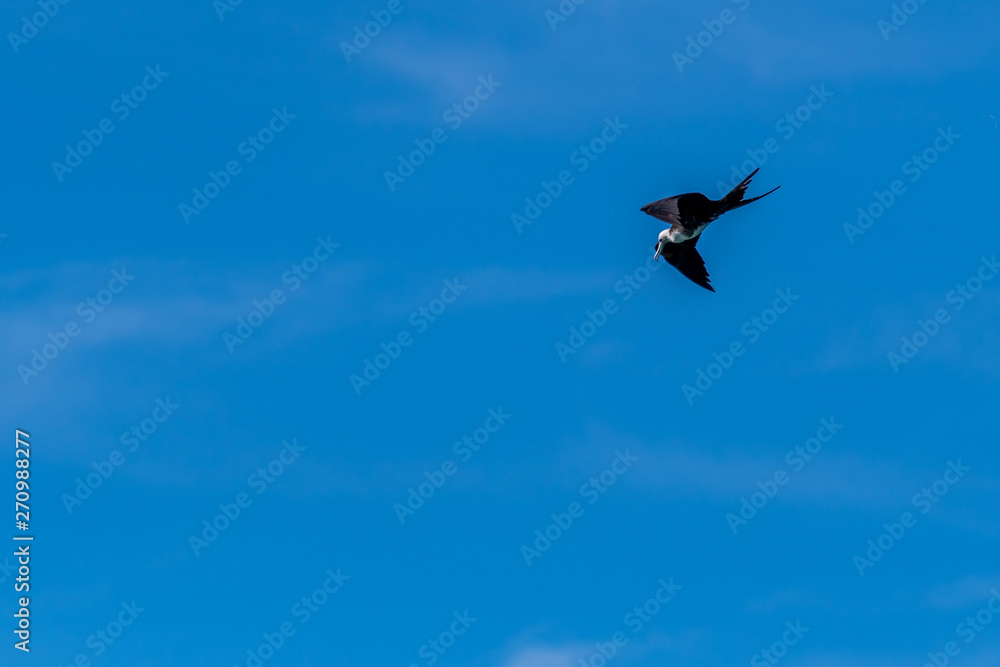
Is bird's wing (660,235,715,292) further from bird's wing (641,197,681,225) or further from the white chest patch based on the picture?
bird's wing (641,197,681,225)

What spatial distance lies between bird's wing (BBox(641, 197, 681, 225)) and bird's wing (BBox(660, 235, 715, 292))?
2.69 m

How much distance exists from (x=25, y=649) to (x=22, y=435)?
8517 millimetres

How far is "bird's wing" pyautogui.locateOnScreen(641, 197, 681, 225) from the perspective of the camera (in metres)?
54.3

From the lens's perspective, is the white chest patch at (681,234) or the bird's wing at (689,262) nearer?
the white chest patch at (681,234)

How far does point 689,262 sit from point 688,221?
3.07 meters

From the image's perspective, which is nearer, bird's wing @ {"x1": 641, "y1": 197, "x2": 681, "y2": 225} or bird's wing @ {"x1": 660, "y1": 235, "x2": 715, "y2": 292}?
bird's wing @ {"x1": 641, "y1": 197, "x2": 681, "y2": 225}

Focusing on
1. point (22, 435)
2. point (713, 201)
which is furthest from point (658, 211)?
point (22, 435)

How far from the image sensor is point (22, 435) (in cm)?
5816

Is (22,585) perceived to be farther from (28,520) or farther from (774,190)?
(774,190)

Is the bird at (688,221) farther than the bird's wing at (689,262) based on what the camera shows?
No

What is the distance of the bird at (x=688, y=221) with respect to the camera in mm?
53875

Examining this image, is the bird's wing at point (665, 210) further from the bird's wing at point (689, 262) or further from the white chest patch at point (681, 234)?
the bird's wing at point (689, 262)

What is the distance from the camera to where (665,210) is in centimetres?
5466

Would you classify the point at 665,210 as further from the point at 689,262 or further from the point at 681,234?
the point at 689,262
